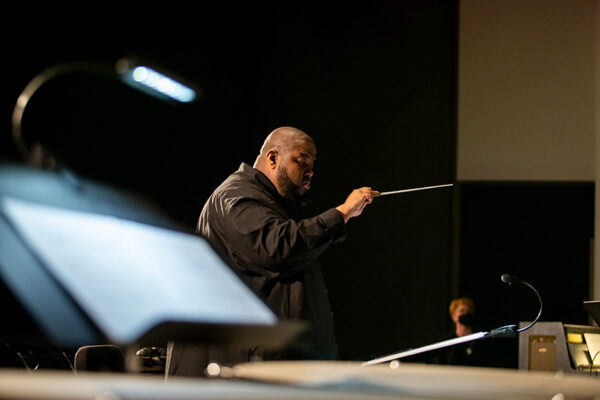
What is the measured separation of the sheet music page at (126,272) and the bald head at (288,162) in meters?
1.39

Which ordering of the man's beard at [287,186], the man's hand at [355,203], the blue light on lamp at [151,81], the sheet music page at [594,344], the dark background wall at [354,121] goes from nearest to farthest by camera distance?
the man's hand at [355,203], the man's beard at [287,186], the blue light on lamp at [151,81], the sheet music page at [594,344], the dark background wall at [354,121]

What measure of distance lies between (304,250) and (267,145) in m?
0.55

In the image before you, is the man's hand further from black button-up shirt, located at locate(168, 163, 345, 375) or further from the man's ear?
the man's ear

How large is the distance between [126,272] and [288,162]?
1.58 m

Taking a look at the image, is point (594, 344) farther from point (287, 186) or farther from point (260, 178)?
point (260, 178)

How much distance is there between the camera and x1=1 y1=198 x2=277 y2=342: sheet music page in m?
0.68

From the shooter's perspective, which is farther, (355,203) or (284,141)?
(284,141)

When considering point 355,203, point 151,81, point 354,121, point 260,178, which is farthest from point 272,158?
point 354,121

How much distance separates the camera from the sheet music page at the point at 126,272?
68 cm

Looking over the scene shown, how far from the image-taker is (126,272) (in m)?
0.75

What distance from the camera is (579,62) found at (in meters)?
A: 5.98

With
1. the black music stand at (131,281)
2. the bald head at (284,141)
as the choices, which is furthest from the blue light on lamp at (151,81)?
the black music stand at (131,281)

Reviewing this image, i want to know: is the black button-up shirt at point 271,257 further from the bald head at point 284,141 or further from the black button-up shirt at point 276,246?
the bald head at point 284,141

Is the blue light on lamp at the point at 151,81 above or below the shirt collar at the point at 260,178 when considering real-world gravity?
above
